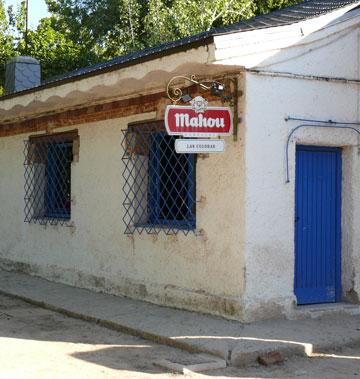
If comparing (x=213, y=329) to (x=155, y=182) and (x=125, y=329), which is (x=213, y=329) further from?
(x=155, y=182)

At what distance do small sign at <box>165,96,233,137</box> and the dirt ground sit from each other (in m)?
2.29

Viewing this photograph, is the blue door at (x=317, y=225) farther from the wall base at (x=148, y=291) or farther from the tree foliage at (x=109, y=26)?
the tree foliage at (x=109, y=26)

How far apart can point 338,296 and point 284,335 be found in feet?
5.54

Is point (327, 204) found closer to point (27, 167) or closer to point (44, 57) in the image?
point (27, 167)

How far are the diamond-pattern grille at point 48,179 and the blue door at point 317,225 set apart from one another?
423 centimetres

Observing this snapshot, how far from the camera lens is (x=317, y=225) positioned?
26.7 ft

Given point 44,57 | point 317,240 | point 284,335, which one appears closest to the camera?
point 284,335

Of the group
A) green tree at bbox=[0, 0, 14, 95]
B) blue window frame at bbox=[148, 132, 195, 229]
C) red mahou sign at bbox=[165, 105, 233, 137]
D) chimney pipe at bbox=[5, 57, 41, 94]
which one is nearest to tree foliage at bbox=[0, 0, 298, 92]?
green tree at bbox=[0, 0, 14, 95]

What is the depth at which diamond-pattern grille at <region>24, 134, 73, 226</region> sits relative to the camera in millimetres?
11008

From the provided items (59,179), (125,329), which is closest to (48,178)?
(59,179)

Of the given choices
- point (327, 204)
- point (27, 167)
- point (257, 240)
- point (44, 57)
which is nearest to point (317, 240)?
point (327, 204)

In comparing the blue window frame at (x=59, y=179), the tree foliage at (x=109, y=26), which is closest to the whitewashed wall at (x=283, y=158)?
the blue window frame at (x=59, y=179)

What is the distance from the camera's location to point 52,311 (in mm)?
8750

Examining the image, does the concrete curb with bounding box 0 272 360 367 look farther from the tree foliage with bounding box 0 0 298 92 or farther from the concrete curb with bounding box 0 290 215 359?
the tree foliage with bounding box 0 0 298 92
